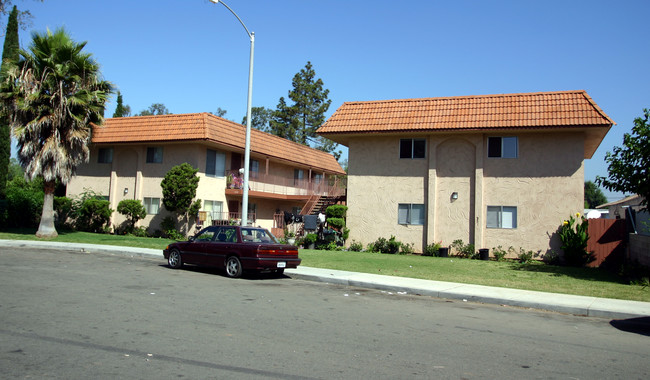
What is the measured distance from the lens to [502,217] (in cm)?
2322

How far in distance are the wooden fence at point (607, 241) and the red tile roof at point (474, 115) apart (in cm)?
396

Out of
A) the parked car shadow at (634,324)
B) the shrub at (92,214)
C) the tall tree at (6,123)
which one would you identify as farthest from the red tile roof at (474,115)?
the tall tree at (6,123)

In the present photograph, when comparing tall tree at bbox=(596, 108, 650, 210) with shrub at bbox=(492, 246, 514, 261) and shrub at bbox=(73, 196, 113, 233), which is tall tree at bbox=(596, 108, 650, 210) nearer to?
shrub at bbox=(492, 246, 514, 261)

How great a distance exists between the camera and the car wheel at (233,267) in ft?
45.6

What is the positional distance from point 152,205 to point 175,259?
1599 cm

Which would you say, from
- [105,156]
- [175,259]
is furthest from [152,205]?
[175,259]

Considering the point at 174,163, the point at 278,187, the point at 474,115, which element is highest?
the point at 474,115

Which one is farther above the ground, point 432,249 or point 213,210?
point 213,210

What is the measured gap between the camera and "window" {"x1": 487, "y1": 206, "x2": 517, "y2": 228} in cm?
2308

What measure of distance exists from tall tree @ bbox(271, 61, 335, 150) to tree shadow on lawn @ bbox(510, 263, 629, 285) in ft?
142

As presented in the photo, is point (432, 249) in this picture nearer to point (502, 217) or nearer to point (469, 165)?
point (502, 217)

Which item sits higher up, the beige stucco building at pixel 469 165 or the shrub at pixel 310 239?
the beige stucco building at pixel 469 165

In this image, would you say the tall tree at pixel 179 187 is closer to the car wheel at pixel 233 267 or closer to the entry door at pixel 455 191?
the entry door at pixel 455 191

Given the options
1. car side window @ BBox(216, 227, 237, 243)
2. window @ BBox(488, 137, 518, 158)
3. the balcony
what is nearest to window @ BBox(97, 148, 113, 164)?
the balcony
